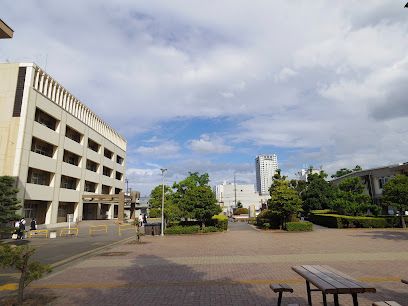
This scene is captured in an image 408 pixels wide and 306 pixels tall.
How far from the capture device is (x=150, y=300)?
7.65 metres

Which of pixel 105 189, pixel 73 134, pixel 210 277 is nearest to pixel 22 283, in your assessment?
pixel 210 277

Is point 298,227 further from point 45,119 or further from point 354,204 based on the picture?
point 45,119

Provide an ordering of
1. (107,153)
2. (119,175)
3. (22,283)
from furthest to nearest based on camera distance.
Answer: (119,175)
(107,153)
(22,283)

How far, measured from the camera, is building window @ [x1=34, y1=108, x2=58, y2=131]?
125 feet

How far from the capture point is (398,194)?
2867cm

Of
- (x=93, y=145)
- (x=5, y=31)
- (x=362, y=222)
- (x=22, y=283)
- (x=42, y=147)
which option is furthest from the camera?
(x=93, y=145)

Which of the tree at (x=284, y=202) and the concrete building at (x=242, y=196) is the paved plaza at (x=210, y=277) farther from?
the concrete building at (x=242, y=196)

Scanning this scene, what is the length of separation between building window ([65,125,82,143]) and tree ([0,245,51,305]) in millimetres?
40867

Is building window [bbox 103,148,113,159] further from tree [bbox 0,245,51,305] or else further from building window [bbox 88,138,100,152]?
tree [bbox 0,245,51,305]

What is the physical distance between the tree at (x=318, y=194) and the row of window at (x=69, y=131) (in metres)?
36.4

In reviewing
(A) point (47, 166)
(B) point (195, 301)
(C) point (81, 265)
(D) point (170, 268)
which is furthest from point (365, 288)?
(A) point (47, 166)

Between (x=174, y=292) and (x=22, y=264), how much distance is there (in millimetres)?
3823

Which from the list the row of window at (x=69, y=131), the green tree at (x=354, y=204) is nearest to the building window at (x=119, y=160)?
the row of window at (x=69, y=131)

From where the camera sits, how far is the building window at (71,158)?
151ft
